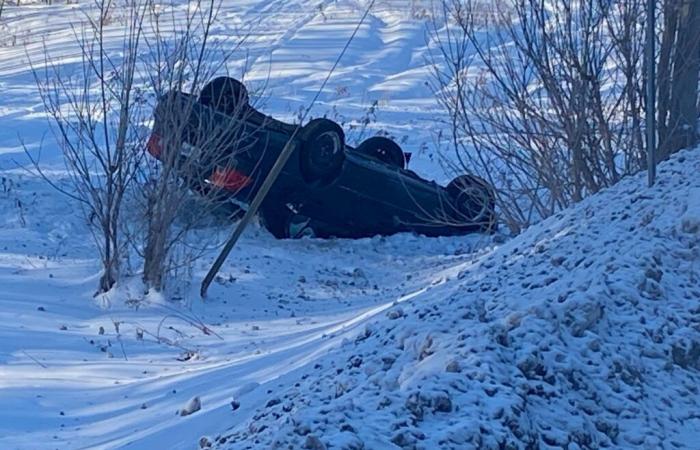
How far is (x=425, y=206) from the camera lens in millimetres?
13273

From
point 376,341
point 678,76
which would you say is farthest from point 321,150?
point 376,341

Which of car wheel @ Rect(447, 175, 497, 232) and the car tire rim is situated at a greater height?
the car tire rim

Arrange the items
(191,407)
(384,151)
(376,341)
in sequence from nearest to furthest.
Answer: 1. (376,341)
2. (191,407)
3. (384,151)

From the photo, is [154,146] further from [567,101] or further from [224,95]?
[567,101]

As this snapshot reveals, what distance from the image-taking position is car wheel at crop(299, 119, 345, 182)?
477 inches

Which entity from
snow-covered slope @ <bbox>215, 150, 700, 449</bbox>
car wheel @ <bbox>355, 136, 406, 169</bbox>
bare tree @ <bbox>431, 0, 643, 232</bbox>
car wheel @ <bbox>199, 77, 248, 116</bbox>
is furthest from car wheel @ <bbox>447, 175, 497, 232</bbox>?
snow-covered slope @ <bbox>215, 150, 700, 449</bbox>

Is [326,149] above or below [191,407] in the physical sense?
above

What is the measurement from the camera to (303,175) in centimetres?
1243

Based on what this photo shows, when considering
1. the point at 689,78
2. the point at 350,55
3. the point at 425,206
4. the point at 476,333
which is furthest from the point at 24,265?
the point at 350,55

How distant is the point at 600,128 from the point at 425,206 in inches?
126

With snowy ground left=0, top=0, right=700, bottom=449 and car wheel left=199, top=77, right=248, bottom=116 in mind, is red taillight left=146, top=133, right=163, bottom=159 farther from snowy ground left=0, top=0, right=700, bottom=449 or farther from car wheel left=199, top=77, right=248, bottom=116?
snowy ground left=0, top=0, right=700, bottom=449

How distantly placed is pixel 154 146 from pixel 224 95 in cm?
122

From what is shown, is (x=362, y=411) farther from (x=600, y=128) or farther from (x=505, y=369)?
(x=600, y=128)

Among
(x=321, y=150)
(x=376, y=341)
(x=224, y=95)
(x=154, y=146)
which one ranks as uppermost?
(x=224, y=95)
